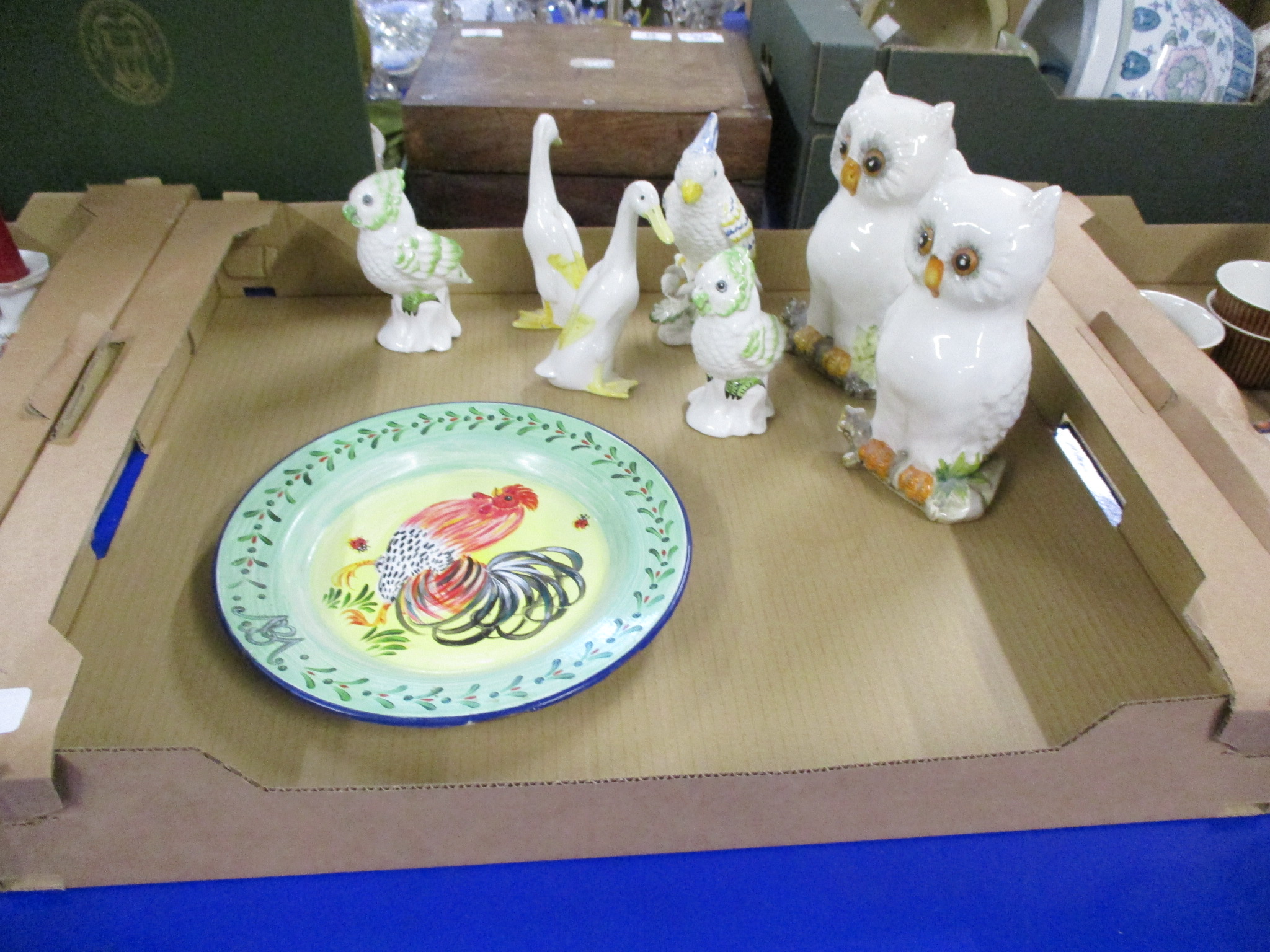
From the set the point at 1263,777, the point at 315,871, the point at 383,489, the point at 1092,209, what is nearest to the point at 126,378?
the point at 383,489

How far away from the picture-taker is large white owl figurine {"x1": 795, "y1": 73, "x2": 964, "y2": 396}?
32.5 inches

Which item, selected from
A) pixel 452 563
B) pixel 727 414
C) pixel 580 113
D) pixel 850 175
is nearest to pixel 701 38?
pixel 580 113

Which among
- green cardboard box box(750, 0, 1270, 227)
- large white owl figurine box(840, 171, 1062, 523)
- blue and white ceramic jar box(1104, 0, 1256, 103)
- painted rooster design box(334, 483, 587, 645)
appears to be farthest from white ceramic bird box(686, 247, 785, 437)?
blue and white ceramic jar box(1104, 0, 1256, 103)

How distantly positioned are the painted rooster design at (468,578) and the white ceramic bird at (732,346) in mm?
214

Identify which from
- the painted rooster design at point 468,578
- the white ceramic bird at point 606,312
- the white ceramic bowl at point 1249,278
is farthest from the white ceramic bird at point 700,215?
the white ceramic bowl at point 1249,278

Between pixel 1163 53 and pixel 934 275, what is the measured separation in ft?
2.12

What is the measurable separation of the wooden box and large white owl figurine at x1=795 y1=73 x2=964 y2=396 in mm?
322

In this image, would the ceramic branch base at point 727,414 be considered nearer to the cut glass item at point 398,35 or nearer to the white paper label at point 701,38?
the white paper label at point 701,38

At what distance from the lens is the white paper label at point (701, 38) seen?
1423 millimetres

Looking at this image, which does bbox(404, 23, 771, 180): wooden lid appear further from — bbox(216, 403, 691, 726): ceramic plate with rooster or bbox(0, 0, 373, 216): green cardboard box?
bbox(216, 403, 691, 726): ceramic plate with rooster

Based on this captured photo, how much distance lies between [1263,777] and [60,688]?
76 centimetres

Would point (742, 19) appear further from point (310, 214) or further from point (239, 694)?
point (239, 694)

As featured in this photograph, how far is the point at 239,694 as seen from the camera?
68 centimetres

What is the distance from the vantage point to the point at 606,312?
3.06 ft
